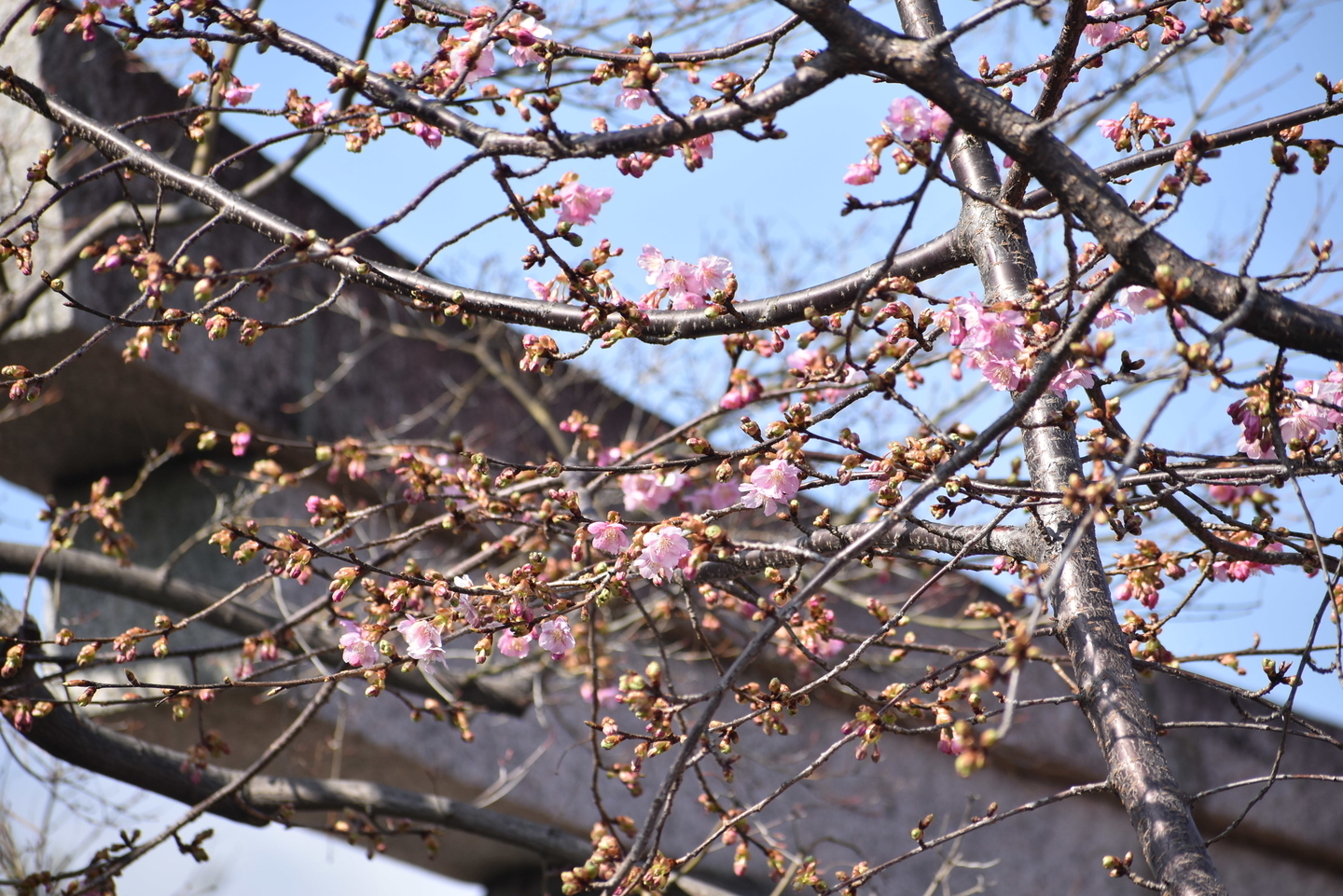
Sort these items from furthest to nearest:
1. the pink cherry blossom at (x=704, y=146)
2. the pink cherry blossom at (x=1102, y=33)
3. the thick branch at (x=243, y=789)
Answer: the thick branch at (x=243, y=789) → the pink cherry blossom at (x=1102, y=33) → the pink cherry blossom at (x=704, y=146)

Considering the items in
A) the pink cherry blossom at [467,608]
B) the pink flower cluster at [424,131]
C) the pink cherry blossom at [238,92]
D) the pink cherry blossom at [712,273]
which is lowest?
the pink cherry blossom at [467,608]

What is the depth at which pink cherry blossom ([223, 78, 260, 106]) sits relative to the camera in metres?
2.59

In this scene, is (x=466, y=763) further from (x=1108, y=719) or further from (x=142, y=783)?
(x=1108, y=719)

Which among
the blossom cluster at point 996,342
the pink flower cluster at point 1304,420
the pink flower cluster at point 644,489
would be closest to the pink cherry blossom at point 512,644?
the pink flower cluster at point 644,489

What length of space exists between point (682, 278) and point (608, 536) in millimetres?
604

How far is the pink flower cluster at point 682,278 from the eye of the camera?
2.20m

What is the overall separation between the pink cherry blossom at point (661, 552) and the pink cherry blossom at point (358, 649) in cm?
64

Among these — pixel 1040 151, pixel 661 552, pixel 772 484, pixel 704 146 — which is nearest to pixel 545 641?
pixel 661 552

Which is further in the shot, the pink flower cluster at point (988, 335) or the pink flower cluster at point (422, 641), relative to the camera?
the pink flower cluster at point (422, 641)

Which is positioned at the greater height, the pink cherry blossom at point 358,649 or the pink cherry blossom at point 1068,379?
the pink cherry blossom at point 1068,379

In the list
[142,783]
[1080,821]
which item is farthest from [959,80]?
[1080,821]

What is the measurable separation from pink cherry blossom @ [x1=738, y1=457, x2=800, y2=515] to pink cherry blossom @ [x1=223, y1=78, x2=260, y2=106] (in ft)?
5.70

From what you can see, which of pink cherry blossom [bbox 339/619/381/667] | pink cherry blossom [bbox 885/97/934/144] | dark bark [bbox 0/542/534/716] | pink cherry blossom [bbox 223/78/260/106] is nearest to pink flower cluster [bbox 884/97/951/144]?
pink cherry blossom [bbox 885/97/934/144]

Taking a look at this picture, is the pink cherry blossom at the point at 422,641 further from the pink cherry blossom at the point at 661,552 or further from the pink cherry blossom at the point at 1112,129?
the pink cherry blossom at the point at 1112,129
